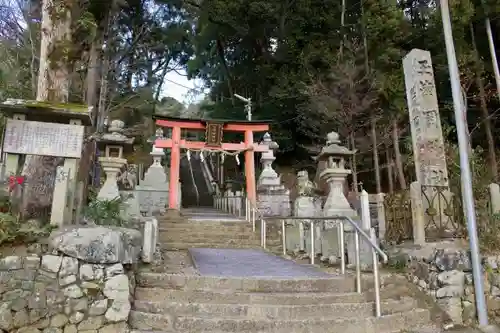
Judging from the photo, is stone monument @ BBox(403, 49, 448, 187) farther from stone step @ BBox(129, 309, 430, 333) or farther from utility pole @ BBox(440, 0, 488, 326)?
stone step @ BBox(129, 309, 430, 333)

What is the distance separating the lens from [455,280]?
4785 millimetres

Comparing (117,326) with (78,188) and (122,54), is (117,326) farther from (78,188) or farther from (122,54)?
(122,54)

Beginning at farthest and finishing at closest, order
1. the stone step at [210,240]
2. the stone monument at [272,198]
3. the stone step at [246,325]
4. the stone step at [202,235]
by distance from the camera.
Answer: the stone monument at [272,198] < the stone step at [202,235] < the stone step at [210,240] < the stone step at [246,325]

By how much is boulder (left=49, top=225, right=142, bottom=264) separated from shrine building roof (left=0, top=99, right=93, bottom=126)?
168cm

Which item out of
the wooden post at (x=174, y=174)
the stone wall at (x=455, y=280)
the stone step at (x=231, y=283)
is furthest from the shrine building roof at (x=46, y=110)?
the wooden post at (x=174, y=174)

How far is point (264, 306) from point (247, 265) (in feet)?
6.64

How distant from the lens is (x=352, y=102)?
14.9 meters

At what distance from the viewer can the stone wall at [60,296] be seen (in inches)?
142

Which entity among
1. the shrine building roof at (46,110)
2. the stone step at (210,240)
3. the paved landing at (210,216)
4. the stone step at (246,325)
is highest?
the shrine building roof at (46,110)

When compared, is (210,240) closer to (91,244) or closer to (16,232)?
(91,244)

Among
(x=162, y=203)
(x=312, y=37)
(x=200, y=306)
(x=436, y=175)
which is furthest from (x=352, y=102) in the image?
(x=200, y=306)

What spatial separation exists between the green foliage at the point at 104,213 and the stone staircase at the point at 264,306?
101cm

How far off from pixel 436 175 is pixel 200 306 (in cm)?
589

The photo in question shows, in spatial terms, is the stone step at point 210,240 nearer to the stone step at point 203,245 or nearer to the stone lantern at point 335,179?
the stone step at point 203,245
